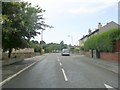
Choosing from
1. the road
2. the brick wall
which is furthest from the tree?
the brick wall

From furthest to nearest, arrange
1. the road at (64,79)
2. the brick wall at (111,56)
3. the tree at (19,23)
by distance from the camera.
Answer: the brick wall at (111,56), the tree at (19,23), the road at (64,79)

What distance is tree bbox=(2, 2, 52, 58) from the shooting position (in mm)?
21047

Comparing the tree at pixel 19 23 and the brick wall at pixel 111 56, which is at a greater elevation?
the tree at pixel 19 23

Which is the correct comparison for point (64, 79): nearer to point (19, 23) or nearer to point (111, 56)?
point (19, 23)

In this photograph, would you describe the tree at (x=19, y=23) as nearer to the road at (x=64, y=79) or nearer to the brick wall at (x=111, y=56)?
the road at (x=64, y=79)

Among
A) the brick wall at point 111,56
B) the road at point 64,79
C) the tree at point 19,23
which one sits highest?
the tree at point 19,23

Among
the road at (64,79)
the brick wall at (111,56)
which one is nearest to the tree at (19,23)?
the road at (64,79)

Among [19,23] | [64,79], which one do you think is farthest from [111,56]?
[64,79]

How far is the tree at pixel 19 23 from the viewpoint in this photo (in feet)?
69.1

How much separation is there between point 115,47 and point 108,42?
1.89 m

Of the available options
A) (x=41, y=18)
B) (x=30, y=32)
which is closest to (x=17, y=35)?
(x=30, y=32)

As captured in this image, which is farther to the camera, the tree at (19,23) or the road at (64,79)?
the tree at (19,23)

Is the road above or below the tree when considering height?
below

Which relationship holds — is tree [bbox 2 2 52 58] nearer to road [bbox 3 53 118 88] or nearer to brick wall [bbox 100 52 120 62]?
road [bbox 3 53 118 88]
